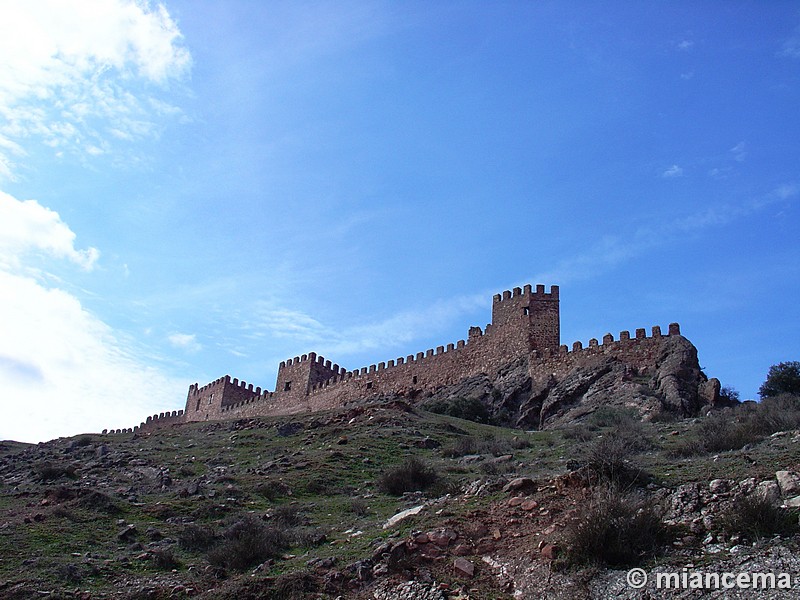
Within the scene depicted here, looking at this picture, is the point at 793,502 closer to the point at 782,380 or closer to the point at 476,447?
the point at 476,447

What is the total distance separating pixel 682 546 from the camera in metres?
9.30

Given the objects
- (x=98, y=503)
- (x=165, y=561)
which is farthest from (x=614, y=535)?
(x=98, y=503)

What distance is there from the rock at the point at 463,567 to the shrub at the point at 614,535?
1.46 metres

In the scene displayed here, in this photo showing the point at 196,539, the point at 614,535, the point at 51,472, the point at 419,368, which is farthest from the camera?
the point at 419,368

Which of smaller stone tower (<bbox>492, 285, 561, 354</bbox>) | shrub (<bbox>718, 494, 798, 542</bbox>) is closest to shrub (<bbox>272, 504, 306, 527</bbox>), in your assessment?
shrub (<bbox>718, 494, 798, 542</bbox>)

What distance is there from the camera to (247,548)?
41.6 ft

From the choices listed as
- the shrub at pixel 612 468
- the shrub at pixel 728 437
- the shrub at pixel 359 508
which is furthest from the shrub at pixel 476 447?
the shrub at pixel 612 468

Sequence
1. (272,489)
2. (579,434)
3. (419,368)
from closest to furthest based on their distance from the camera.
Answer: (272,489), (579,434), (419,368)

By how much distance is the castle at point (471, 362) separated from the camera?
1307 inches

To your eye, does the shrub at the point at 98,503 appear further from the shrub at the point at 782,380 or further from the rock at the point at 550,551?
the shrub at the point at 782,380

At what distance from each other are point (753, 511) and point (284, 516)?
916cm

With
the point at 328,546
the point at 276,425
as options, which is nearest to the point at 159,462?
the point at 276,425

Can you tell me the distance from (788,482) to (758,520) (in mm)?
1245

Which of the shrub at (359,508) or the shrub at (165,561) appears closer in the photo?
the shrub at (165,561)
